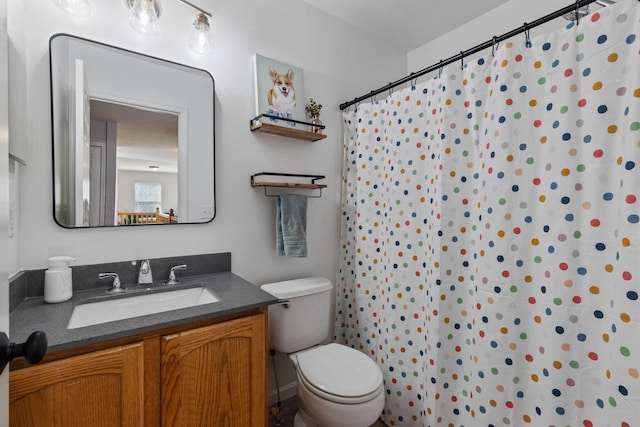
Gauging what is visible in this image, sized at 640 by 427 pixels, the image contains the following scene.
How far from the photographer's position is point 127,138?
4.81ft

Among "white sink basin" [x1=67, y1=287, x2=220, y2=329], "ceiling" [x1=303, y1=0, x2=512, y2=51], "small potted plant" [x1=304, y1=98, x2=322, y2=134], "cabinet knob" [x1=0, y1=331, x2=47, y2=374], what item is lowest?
"white sink basin" [x1=67, y1=287, x2=220, y2=329]

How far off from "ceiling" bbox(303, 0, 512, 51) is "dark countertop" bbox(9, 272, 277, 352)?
6.18 feet

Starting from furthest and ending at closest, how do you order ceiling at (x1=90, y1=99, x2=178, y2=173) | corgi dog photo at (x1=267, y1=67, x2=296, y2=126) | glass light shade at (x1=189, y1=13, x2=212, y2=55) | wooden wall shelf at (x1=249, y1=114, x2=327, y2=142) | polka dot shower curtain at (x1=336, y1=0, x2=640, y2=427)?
corgi dog photo at (x1=267, y1=67, x2=296, y2=126), wooden wall shelf at (x1=249, y1=114, x2=327, y2=142), glass light shade at (x1=189, y1=13, x2=212, y2=55), ceiling at (x1=90, y1=99, x2=178, y2=173), polka dot shower curtain at (x1=336, y1=0, x2=640, y2=427)

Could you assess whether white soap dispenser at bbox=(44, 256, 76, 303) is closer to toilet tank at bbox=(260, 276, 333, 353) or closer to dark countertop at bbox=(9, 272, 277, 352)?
dark countertop at bbox=(9, 272, 277, 352)

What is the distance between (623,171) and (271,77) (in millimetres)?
1679

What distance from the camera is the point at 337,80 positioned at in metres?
2.19

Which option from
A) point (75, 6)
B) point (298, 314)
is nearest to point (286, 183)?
point (298, 314)

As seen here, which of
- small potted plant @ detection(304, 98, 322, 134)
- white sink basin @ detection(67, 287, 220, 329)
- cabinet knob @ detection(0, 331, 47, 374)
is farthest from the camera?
small potted plant @ detection(304, 98, 322, 134)

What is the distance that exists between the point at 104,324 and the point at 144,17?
1.31m

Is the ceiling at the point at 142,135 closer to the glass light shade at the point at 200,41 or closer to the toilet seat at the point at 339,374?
the glass light shade at the point at 200,41

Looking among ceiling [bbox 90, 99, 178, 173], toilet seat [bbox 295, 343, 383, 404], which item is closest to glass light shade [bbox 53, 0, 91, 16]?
ceiling [bbox 90, 99, 178, 173]

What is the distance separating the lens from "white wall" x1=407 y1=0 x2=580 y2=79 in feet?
5.89

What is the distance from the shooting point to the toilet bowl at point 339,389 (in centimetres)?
133

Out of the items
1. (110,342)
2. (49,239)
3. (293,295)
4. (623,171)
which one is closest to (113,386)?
(110,342)
